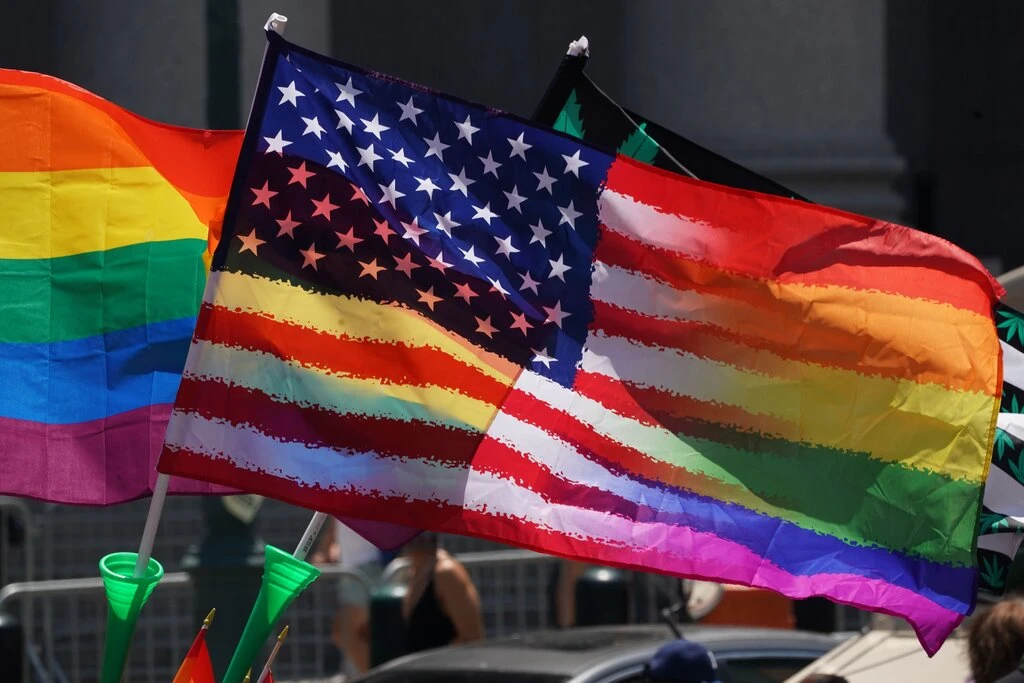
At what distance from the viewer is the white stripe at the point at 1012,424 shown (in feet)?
17.2

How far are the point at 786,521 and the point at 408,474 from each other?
104 centimetres

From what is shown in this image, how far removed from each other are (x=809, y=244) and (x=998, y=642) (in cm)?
117

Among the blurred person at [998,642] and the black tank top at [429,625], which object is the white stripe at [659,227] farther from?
the black tank top at [429,625]

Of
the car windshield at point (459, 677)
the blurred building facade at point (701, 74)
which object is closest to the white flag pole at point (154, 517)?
the car windshield at point (459, 677)

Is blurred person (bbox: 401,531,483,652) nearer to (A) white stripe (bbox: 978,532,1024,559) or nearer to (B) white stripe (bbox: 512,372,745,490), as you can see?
(A) white stripe (bbox: 978,532,1024,559)

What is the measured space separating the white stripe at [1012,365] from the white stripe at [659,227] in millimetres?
1082

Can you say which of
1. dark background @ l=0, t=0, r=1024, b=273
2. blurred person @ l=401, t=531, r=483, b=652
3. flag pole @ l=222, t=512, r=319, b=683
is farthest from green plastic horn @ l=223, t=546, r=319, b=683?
dark background @ l=0, t=0, r=1024, b=273

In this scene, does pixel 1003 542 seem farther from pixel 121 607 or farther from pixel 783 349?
pixel 121 607

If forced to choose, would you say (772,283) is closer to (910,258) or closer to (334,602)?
(910,258)

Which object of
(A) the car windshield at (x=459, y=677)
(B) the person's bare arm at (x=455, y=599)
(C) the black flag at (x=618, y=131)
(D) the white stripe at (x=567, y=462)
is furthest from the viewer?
(B) the person's bare arm at (x=455, y=599)

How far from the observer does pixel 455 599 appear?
8328mm

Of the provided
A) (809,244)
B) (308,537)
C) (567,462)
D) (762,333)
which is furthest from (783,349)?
(308,537)

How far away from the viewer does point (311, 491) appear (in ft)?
13.9

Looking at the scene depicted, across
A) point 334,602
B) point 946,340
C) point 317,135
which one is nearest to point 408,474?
point 317,135
